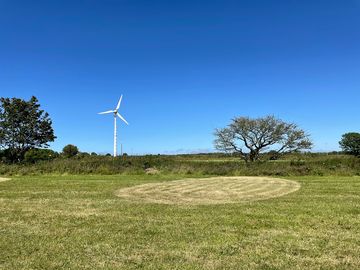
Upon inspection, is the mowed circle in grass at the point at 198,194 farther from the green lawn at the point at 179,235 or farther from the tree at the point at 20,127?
the tree at the point at 20,127

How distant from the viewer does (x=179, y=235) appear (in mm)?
6457

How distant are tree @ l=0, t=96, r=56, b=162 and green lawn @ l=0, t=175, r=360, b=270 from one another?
145 feet

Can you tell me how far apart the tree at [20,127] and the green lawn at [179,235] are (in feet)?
145

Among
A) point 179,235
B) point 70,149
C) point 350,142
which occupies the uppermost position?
point 350,142

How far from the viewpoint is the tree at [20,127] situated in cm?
5094

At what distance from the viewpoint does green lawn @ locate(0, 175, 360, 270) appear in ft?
16.5

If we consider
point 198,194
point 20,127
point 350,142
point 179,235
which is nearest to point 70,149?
point 20,127

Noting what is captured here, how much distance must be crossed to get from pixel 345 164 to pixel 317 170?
348 cm

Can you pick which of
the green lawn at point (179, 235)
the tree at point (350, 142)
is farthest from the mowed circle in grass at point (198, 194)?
the tree at point (350, 142)

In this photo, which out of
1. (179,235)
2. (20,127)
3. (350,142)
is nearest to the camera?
(179,235)

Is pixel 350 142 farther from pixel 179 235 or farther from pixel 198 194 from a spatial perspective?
pixel 179 235

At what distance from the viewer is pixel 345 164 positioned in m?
25.6

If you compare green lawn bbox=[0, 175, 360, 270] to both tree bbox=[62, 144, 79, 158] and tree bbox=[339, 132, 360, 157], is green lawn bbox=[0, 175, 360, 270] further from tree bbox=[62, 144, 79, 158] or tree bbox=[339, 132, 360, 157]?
tree bbox=[339, 132, 360, 157]

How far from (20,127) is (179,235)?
5008 centimetres
